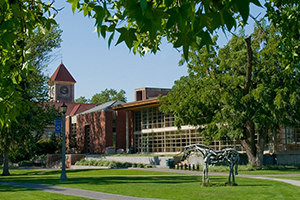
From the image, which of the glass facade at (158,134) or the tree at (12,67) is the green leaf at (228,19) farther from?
the glass facade at (158,134)

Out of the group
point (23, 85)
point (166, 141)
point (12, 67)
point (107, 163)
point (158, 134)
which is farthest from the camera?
point (158, 134)

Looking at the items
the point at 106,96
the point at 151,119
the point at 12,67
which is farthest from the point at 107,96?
the point at 12,67

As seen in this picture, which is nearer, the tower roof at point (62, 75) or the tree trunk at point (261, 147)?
the tree trunk at point (261, 147)

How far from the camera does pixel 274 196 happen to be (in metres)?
13.7

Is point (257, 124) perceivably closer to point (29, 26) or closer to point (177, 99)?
point (177, 99)

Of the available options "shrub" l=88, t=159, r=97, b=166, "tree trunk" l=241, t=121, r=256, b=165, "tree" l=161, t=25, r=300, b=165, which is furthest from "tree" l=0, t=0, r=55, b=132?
"shrub" l=88, t=159, r=97, b=166

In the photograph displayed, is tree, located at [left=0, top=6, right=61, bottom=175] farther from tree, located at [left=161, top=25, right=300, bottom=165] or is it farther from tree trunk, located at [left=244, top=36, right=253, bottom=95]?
tree trunk, located at [left=244, top=36, right=253, bottom=95]

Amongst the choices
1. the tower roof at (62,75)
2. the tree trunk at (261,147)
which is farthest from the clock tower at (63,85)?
the tree trunk at (261,147)

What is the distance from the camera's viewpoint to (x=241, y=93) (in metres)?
28.0

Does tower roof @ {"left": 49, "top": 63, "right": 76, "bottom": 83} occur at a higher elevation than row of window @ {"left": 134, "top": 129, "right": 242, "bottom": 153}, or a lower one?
higher

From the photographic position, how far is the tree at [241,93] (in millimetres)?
26453

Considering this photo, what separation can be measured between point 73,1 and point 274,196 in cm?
1147

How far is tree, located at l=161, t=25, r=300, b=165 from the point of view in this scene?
26453 millimetres

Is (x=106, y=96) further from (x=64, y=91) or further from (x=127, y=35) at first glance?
(x=127, y=35)
